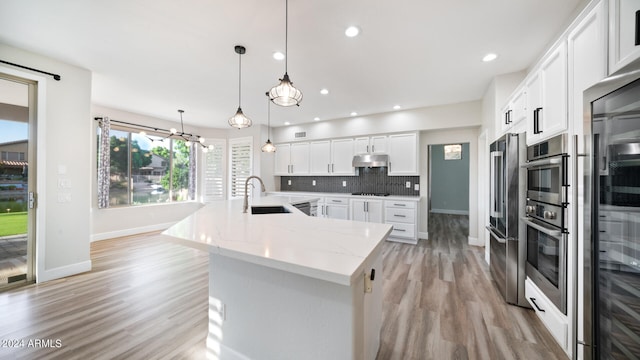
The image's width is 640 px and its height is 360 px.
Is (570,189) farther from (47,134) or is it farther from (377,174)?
(47,134)

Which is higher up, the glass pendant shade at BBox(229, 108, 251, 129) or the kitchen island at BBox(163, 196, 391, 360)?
the glass pendant shade at BBox(229, 108, 251, 129)

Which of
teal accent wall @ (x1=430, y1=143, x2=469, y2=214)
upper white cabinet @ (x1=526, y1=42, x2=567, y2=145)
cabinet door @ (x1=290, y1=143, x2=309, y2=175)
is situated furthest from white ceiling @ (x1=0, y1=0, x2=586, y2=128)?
teal accent wall @ (x1=430, y1=143, x2=469, y2=214)

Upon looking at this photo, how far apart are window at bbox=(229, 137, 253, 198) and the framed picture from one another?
6.78 m

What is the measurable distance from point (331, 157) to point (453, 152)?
5.00 meters

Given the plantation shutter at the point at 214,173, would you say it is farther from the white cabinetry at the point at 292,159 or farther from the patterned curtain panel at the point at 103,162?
the patterned curtain panel at the point at 103,162

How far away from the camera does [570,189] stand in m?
1.49

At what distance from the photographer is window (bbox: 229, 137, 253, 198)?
6.55m

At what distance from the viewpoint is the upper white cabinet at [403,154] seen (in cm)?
485

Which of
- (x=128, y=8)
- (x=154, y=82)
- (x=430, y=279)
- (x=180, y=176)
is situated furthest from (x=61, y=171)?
(x=430, y=279)

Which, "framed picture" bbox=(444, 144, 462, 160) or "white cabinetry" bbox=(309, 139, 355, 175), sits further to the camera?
"framed picture" bbox=(444, 144, 462, 160)

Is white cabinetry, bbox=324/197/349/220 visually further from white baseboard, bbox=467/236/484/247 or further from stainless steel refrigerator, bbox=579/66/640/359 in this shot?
stainless steel refrigerator, bbox=579/66/640/359

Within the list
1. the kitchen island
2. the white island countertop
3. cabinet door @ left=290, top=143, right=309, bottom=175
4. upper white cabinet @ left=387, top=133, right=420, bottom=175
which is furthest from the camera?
cabinet door @ left=290, top=143, right=309, bottom=175

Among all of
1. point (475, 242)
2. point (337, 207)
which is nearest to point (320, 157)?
point (337, 207)

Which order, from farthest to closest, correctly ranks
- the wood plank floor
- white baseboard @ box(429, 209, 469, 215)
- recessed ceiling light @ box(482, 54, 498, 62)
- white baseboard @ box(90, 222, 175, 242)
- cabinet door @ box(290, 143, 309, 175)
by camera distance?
white baseboard @ box(429, 209, 469, 215) → cabinet door @ box(290, 143, 309, 175) → white baseboard @ box(90, 222, 175, 242) → recessed ceiling light @ box(482, 54, 498, 62) → the wood plank floor
